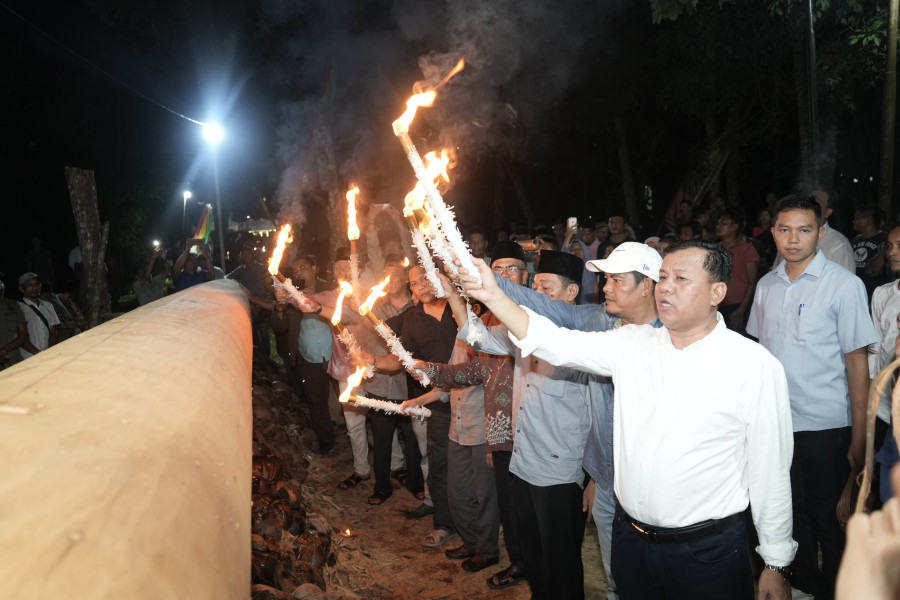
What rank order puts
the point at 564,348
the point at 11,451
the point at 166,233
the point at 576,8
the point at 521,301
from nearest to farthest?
1. the point at 11,451
2. the point at 564,348
3. the point at 521,301
4. the point at 576,8
5. the point at 166,233

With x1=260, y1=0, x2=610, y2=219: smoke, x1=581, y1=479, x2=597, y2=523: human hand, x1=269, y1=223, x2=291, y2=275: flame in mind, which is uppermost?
x1=260, y1=0, x2=610, y2=219: smoke

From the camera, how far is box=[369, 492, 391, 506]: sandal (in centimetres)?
680

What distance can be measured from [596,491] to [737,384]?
60.7 inches

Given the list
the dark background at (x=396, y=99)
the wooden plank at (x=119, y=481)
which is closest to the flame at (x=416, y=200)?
the wooden plank at (x=119, y=481)

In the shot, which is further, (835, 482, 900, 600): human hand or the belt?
the belt

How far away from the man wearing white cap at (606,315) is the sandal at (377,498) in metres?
3.23

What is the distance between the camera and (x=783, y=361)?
401cm

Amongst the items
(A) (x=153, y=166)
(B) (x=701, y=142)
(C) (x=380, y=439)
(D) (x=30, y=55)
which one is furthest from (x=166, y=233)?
(C) (x=380, y=439)

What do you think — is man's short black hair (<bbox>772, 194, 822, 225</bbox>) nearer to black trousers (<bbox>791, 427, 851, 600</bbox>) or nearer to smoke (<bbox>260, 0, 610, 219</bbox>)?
black trousers (<bbox>791, 427, 851, 600</bbox>)

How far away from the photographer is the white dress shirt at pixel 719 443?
2619 millimetres

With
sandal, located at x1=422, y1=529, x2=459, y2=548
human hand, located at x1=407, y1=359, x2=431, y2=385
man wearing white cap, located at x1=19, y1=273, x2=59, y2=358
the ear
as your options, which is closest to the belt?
the ear

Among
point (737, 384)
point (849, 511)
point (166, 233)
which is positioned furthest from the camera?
point (166, 233)

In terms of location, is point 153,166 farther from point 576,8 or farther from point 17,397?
point 17,397

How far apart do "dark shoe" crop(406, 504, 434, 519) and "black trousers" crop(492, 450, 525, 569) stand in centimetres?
156
